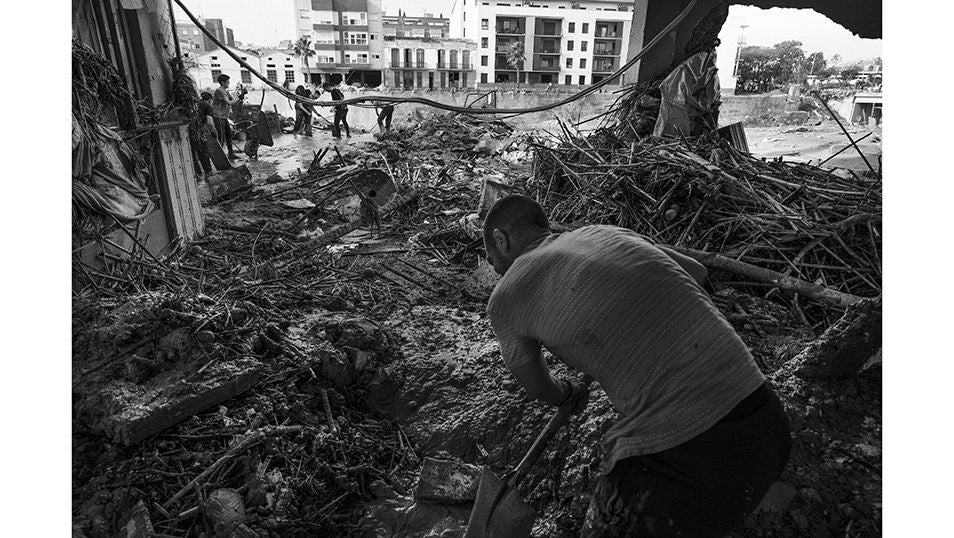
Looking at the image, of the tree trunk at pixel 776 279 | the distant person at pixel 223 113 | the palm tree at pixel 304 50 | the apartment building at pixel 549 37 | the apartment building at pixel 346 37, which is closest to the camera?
the tree trunk at pixel 776 279

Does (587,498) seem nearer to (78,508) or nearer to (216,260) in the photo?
(78,508)

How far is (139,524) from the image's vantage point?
232 centimetres

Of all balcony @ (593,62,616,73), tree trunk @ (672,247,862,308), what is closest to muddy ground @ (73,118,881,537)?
tree trunk @ (672,247,862,308)

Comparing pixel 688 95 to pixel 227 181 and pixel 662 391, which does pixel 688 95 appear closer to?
pixel 662 391

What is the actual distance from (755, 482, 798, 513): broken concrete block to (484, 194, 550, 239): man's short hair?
1.68 meters

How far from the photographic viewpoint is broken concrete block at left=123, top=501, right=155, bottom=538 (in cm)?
229

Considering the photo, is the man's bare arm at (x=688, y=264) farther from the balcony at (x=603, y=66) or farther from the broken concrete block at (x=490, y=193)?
the balcony at (x=603, y=66)

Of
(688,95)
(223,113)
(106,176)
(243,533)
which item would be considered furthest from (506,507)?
(223,113)

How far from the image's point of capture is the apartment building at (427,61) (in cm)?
4775

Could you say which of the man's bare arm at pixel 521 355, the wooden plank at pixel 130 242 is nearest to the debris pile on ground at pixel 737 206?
the man's bare arm at pixel 521 355

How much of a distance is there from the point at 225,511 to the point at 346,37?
56795 millimetres

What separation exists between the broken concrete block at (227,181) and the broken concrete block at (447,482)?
7621 mm

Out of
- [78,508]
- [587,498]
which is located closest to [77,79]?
[78,508]

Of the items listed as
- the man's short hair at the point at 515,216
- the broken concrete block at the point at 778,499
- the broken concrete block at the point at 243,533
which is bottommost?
the broken concrete block at the point at 243,533
